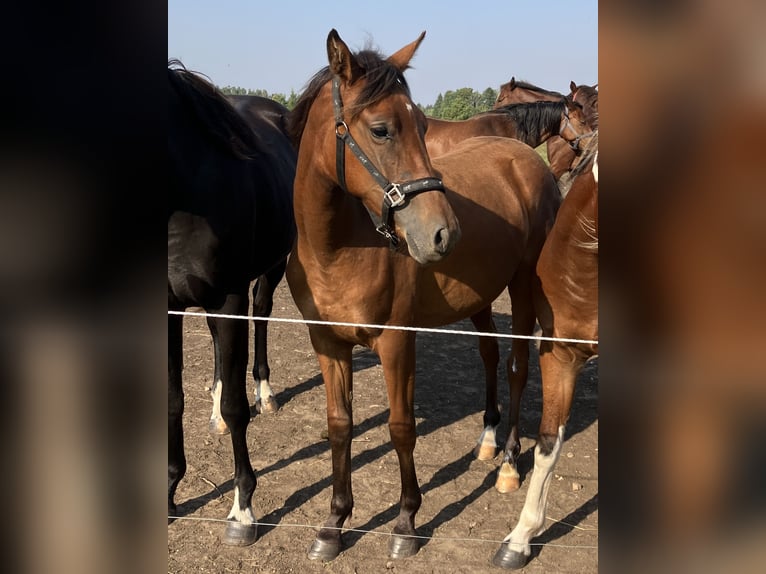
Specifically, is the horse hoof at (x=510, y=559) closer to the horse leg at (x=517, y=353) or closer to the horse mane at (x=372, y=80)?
the horse leg at (x=517, y=353)

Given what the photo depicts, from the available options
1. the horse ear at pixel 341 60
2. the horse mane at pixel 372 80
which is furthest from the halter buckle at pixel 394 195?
the horse ear at pixel 341 60

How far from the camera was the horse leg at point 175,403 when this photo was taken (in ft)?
10.7

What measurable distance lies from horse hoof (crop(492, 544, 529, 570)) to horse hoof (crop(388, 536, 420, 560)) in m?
0.38

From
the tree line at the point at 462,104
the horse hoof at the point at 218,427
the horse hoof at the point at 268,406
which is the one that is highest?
the tree line at the point at 462,104

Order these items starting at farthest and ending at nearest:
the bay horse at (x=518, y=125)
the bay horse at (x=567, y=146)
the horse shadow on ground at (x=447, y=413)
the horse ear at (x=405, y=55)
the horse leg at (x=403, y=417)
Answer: the bay horse at (x=567, y=146)
the bay horse at (x=518, y=125)
the horse shadow on ground at (x=447, y=413)
the horse leg at (x=403, y=417)
the horse ear at (x=405, y=55)

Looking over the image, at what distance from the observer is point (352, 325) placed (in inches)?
111

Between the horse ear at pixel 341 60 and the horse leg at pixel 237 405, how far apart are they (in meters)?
1.25

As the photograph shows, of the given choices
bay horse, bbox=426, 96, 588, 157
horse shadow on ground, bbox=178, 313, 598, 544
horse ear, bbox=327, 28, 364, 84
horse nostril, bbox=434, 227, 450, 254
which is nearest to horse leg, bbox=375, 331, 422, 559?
horse shadow on ground, bbox=178, 313, 598, 544

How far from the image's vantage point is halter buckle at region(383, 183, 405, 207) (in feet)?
7.81

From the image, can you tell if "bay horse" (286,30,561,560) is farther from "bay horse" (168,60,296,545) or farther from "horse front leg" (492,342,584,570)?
"horse front leg" (492,342,584,570)

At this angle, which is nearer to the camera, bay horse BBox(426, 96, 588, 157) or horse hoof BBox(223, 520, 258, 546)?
horse hoof BBox(223, 520, 258, 546)
